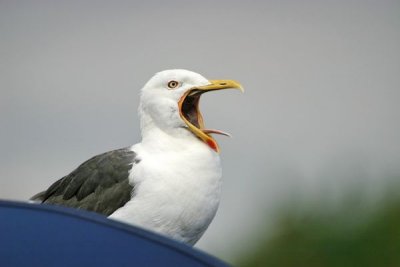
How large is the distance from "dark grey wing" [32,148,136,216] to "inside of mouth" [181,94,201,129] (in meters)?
0.37

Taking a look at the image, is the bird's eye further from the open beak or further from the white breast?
→ the white breast

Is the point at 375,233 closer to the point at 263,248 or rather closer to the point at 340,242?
the point at 340,242

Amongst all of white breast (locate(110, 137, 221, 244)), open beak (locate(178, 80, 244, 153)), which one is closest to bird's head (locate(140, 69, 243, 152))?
open beak (locate(178, 80, 244, 153))

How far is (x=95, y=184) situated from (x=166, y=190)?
1.68ft

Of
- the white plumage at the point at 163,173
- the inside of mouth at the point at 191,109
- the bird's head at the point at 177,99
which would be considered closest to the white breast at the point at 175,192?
the white plumage at the point at 163,173

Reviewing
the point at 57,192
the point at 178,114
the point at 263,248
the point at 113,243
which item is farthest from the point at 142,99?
the point at 263,248

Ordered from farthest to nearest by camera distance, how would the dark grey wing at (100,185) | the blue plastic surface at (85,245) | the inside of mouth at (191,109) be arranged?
1. the inside of mouth at (191,109)
2. the dark grey wing at (100,185)
3. the blue plastic surface at (85,245)

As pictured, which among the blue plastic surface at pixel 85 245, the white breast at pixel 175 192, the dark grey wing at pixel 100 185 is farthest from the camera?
the dark grey wing at pixel 100 185

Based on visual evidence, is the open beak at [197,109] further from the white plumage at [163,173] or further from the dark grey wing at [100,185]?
the dark grey wing at [100,185]

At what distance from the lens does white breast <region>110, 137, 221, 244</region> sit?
502cm

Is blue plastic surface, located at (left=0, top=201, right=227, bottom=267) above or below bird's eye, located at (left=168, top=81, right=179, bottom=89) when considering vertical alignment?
below

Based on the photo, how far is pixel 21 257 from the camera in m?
2.57

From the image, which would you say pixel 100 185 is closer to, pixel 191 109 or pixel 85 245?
pixel 191 109

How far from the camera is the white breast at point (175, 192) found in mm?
5023
